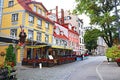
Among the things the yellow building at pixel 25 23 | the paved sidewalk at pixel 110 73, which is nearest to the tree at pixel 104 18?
the yellow building at pixel 25 23

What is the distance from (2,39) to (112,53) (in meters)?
15.8

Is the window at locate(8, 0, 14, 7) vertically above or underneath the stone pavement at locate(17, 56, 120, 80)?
above

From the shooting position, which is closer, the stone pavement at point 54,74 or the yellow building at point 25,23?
the stone pavement at point 54,74

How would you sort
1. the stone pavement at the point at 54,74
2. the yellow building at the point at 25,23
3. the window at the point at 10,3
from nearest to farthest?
the stone pavement at the point at 54,74 → the yellow building at the point at 25,23 → the window at the point at 10,3

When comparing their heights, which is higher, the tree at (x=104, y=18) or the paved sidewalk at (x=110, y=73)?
the tree at (x=104, y=18)

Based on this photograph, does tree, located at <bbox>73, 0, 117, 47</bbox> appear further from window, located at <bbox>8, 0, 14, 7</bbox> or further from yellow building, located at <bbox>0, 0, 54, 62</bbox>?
window, located at <bbox>8, 0, 14, 7</bbox>

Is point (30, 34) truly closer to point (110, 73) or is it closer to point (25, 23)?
point (25, 23)

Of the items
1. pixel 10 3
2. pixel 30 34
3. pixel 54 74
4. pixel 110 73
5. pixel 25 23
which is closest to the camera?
pixel 110 73

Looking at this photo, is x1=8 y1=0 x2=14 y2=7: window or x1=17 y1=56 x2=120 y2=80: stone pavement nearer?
x1=17 y1=56 x2=120 y2=80: stone pavement

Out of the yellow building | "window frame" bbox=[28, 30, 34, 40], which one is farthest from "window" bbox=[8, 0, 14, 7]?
"window frame" bbox=[28, 30, 34, 40]

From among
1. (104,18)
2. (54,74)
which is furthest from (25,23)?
(54,74)

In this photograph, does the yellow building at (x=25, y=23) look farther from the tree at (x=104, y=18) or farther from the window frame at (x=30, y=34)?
the tree at (x=104, y=18)

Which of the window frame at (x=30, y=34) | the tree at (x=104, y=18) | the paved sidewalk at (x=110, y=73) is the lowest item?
the paved sidewalk at (x=110, y=73)

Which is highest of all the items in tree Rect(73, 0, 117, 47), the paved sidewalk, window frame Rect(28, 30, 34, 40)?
tree Rect(73, 0, 117, 47)
